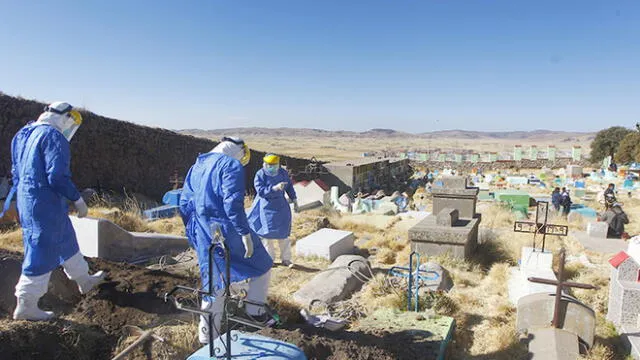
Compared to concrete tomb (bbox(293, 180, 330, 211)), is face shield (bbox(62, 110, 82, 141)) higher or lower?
higher

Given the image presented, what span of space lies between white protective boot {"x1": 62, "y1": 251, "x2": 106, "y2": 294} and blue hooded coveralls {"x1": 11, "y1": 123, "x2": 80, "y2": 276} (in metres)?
0.26

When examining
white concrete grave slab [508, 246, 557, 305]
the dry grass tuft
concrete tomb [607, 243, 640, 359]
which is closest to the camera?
concrete tomb [607, 243, 640, 359]

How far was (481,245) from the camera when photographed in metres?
7.52

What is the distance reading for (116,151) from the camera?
47.0 ft

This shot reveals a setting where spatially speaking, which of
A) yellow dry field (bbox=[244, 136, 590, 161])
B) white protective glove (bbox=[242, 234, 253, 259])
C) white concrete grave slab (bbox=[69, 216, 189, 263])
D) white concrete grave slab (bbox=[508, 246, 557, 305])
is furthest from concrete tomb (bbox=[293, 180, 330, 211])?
yellow dry field (bbox=[244, 136, 590, 161])

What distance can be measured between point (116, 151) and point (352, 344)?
13.1 meters

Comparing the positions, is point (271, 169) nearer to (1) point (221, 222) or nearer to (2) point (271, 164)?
(2) point (271, 164)

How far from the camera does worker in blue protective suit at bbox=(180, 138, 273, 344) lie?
330cm

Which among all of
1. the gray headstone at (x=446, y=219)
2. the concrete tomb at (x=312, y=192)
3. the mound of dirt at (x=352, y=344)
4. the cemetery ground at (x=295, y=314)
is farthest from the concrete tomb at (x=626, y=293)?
the concrete tomb at (x=312, y=192)

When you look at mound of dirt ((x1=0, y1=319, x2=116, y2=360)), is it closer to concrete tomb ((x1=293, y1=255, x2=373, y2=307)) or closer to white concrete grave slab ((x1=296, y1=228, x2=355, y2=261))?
concrete tomb ((x1=293, y1=255, x2=373, y2=307))

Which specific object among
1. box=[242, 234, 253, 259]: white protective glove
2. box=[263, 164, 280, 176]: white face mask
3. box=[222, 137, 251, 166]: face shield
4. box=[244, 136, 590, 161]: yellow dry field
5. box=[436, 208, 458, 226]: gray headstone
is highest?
box=[222, 137, 251, 166]: face shield

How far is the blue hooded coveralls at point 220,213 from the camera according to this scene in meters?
3.29

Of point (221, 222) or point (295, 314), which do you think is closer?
point (221, 222)

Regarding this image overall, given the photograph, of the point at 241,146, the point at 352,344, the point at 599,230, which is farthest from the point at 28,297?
the point at 599,230
